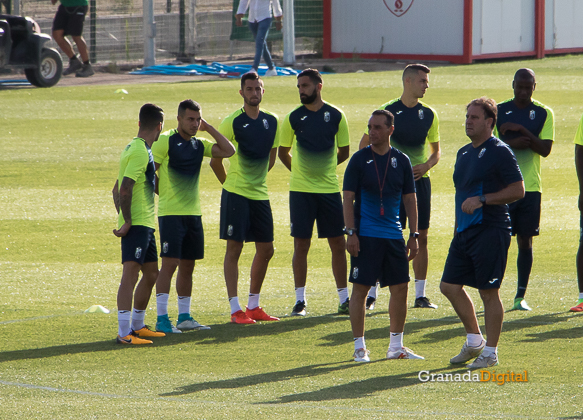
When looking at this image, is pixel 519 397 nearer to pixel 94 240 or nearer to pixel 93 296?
pixel 93 296

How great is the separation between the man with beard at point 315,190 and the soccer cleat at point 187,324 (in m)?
0.96

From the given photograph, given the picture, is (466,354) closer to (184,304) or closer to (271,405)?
(271,405)

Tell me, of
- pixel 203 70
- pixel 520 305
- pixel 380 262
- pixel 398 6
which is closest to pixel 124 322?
pixel 380 262

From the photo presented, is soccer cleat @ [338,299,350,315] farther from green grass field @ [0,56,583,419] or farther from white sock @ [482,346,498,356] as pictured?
white sock @ [482,346,498,356]

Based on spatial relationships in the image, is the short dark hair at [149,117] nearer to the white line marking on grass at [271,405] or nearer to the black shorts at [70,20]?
the white line marking on grass at [271,405]

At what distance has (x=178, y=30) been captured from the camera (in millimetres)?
28281

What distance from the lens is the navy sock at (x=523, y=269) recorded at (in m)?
7.93

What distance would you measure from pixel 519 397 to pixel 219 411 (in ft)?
6.09

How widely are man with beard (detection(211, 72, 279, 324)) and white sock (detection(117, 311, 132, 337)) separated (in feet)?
3.49

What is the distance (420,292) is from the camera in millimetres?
8281

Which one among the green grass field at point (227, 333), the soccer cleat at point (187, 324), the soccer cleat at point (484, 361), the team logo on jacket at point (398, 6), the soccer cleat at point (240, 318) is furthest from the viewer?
the team logo on jacket at point (398, 6)

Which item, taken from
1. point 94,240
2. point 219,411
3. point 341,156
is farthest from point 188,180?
point 94,240

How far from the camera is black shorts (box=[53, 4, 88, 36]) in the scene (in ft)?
69.3

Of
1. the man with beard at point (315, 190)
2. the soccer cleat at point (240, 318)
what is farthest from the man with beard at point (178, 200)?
the man with beard at point (315, 190)
